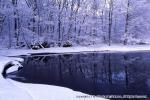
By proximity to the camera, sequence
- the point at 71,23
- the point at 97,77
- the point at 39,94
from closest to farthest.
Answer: the point at 39,94, the point at 97,77, the point at 71,23

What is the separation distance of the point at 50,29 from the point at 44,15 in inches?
132

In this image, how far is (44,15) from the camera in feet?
147

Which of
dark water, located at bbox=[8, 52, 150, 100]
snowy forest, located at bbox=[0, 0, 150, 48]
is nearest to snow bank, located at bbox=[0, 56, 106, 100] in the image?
dark water, located at bbox=[8, 52, 150, 100]

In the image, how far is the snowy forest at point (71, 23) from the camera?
41.7 meters

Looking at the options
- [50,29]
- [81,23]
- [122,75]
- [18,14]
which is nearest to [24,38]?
[18,14]

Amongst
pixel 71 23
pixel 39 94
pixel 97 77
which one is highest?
pixel 71 23

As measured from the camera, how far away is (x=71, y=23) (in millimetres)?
46344

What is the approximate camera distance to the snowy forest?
41656 mm

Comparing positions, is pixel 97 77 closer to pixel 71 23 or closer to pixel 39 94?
pixel 39 94

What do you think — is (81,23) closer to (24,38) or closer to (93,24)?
(93,24)

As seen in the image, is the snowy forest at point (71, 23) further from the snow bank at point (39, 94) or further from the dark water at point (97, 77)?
the snow bank at point (39, 94)

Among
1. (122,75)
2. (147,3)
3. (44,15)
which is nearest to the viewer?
(122,75)

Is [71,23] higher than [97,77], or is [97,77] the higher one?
[71,23]

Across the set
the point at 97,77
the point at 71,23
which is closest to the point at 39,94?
the point at 97,77
